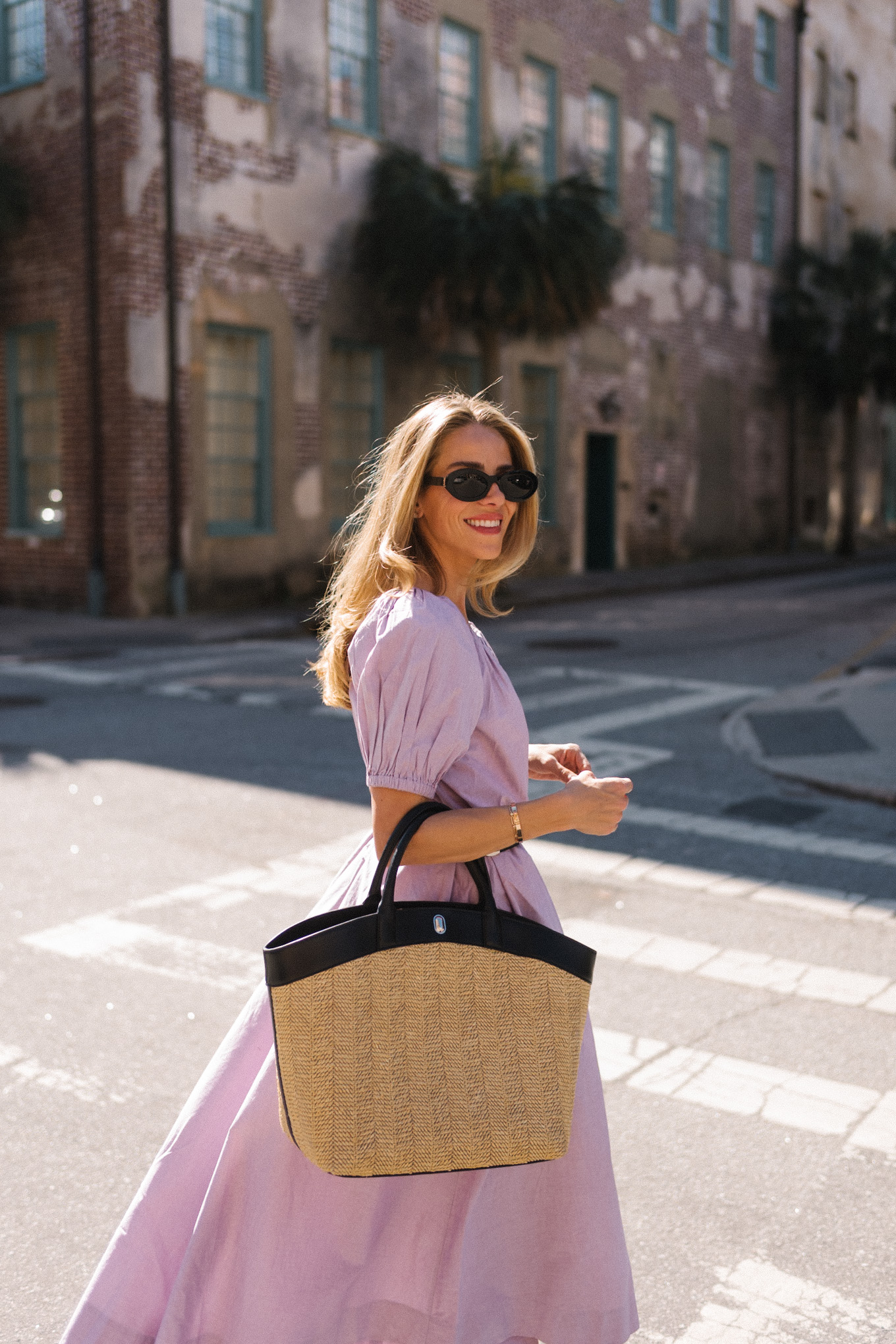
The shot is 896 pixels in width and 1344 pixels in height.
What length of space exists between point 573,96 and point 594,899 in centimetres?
2133

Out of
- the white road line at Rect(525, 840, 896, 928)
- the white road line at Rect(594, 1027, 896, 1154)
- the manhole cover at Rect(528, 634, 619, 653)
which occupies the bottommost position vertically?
the white road line at Rect(594, 1027, 896, 1154)

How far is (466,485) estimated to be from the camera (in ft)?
7.67

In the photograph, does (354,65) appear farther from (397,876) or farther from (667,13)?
(397,876)

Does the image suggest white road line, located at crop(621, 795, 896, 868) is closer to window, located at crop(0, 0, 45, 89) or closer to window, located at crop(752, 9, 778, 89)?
window, located at crop(0, 0, 45, 89)

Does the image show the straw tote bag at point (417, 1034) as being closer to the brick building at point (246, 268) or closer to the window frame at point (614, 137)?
the brick building at point (246, 268)

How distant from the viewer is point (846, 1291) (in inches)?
114

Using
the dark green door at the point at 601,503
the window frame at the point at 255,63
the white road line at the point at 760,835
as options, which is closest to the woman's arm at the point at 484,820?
the white road line at the point at 760,835

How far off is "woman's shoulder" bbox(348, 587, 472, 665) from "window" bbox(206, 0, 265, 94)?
17.1 m

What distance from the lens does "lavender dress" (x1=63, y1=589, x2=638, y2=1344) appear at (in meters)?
2.21

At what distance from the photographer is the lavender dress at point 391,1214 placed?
87.0 inches

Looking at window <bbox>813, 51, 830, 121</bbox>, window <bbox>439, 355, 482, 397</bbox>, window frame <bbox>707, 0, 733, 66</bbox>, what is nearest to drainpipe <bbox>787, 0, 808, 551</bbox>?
window <bbox>813, 51, 830, 121</bbox>

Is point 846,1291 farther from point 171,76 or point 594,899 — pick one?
point 171,76

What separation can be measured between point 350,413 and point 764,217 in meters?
15.3

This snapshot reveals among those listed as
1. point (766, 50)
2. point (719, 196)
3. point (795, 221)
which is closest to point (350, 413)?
point (719, 196)
